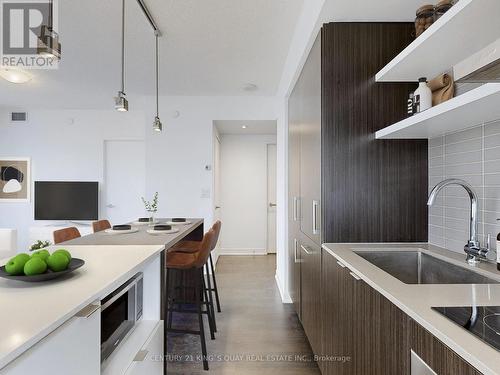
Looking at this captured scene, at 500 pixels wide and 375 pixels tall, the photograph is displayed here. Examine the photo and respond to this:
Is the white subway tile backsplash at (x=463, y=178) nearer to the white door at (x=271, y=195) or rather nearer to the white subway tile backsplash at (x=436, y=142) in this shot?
the white subway tile backsplash at (x=436, y=142)

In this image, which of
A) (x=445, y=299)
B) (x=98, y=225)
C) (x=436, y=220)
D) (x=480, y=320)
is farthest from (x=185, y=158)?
(x=480, y=320)

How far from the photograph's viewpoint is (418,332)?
837 mm

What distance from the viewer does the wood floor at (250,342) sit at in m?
2.16

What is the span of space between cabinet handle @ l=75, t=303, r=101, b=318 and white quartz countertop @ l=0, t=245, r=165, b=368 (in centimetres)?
2

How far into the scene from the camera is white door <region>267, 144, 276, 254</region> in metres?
5.86

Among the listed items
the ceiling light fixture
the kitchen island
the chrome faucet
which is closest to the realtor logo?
the ceiling light fixture

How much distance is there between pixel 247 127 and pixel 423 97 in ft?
11.9

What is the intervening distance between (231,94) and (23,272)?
3.84m

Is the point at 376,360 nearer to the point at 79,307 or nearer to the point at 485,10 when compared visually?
the point at 79,307

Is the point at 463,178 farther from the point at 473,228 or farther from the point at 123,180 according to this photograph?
the point at 123,180

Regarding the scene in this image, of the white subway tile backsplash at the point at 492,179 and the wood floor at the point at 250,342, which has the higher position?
the white subway tile backsplash at the point at 492,179

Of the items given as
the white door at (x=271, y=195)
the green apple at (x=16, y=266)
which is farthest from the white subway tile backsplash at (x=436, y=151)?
the white door at (x=271, y=195)

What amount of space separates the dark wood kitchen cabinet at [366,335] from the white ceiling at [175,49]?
6.46ft

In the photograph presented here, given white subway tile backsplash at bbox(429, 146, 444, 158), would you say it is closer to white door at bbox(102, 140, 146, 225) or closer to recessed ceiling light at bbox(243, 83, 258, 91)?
recessed ceiling light at bbox(243, 83, 258, 91)
